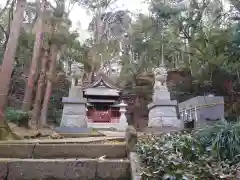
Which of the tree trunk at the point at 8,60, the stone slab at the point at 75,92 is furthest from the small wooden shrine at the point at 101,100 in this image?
the tree trunk at the point at 8,60

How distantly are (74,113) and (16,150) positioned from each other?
5548 millimetres

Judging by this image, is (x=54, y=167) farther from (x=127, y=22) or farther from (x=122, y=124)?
(x=127, y=22)

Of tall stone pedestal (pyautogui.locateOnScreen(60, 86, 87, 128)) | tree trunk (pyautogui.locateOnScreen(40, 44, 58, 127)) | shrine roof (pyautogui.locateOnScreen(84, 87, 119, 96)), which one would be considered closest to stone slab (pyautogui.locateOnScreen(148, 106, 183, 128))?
tall stone pedestal (pyautogui.locateOnScreen(60, 86, 87, 128))

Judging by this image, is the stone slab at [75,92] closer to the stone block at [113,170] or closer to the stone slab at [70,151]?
the stone slab at [70,151]

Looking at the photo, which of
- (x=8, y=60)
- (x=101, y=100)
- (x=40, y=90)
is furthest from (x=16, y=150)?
(x=101, y=100)

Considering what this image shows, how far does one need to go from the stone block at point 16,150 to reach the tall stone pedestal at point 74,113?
5.30 meters

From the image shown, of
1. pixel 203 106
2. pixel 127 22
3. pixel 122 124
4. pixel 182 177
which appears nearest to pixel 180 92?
pixel 122 124

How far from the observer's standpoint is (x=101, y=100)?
19781mm

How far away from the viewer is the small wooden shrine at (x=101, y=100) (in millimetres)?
18844

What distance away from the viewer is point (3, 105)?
6.65 meters

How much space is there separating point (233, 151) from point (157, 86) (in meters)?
→ 6.66

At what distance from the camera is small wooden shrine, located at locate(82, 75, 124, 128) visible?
18.8 meters

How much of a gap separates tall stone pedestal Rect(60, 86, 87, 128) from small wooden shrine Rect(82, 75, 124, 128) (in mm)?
8497

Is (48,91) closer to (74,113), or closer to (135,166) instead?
(74,113)
